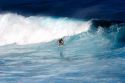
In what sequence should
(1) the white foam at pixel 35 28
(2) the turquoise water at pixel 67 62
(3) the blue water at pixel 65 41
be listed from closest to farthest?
(2) the turquoise water at pixel 67 62
(3) the blue water at pixel 65 41
(1) the white foam at pixel 35 28

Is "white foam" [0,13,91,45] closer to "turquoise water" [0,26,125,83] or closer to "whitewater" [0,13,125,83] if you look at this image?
"whitewater" [0,13,125,83]

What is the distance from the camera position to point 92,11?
20531mm

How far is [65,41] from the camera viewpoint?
56.9ft

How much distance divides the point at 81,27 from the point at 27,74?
6.41 metres

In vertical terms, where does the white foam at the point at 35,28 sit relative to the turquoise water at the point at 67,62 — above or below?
above

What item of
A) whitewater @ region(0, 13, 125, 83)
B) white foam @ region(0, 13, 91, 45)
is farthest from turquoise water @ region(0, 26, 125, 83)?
white foam @ region(0, 13, 91, 45)

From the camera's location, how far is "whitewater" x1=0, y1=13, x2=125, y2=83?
1259 cm

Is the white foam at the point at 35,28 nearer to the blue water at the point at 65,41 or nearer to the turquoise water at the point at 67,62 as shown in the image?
the blue water at the point at 65,41

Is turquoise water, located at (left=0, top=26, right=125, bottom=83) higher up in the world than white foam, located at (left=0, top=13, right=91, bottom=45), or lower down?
lower down

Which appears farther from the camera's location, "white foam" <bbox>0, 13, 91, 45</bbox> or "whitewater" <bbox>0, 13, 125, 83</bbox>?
"white foam" <bbox>0, 13, 91, 45</bbox>

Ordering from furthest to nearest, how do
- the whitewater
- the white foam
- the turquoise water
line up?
the white foam
the whitewater
the turquoise water

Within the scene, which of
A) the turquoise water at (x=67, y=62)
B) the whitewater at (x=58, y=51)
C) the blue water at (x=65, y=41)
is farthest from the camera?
the blue water at (x=65, y=41)

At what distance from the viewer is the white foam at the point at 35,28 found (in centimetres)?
1877

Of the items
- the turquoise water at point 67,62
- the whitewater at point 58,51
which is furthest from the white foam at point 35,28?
the turquoise water at point 67,62
